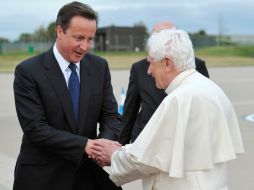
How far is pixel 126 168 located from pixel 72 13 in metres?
0.98

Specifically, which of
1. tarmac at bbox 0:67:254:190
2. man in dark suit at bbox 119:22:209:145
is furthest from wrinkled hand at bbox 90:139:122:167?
tarmac at bbox 0:67:254:190

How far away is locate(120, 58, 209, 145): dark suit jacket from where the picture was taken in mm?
5375

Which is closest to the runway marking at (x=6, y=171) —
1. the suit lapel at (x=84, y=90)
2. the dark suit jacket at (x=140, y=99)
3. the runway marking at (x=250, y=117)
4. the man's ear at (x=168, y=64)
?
→ the dark suit jacket at (x=140, y=99)

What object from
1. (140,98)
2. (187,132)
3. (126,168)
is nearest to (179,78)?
(187,132)

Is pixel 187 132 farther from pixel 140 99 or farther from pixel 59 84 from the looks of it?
pixel 140 99

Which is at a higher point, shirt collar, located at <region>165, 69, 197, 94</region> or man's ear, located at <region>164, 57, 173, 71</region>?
man's ear, located at <region>164, 57, 173, 71</region>

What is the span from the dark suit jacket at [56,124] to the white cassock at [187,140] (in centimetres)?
55

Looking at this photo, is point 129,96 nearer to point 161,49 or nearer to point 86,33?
point 86,33

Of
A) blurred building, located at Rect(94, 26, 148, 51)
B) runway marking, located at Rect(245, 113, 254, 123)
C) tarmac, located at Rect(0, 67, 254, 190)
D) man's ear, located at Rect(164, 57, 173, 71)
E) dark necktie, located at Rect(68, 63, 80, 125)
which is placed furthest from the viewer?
blurred building, located at Rect(94, 26, 148, 51)

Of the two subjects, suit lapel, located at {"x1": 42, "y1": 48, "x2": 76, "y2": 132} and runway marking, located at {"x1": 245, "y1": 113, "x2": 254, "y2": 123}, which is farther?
runway marking, located at {"x1": 245, "y1": 113, "x2": 254, "y2": 123}

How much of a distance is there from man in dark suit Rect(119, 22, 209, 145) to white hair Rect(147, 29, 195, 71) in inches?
85.0

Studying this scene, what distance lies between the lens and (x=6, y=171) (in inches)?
297

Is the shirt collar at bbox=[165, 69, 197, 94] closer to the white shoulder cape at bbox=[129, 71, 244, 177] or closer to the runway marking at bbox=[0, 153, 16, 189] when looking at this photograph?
Result: the white shoulder cape at bbox=[129, 71, 244, 177]

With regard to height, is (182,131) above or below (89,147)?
above
